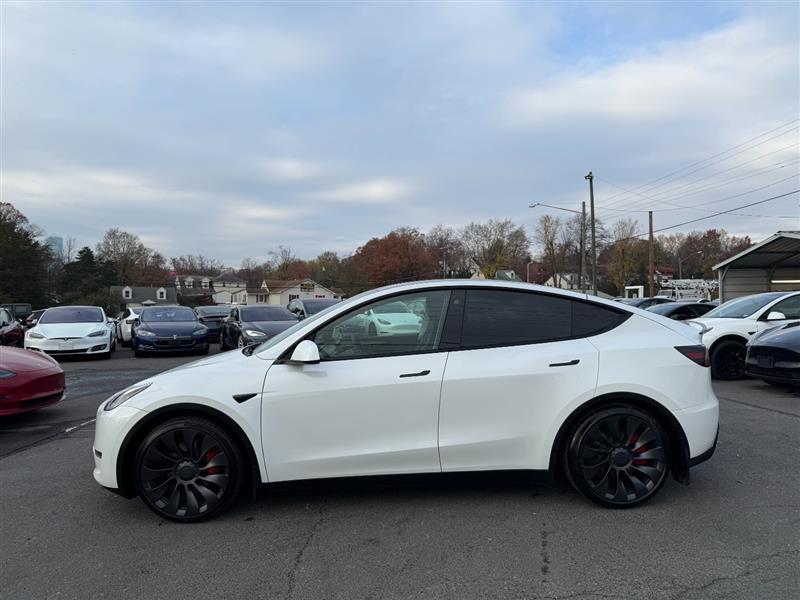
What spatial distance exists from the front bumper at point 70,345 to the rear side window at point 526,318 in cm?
1281

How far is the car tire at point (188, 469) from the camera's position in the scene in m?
3.66

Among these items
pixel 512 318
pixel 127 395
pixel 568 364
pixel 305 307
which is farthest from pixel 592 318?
pixel 305 307

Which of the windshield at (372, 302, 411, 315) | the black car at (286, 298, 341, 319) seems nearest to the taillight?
the windshield at (372, 302, 411, 315)

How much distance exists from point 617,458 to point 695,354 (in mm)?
938

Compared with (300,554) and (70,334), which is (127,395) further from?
(70,334)

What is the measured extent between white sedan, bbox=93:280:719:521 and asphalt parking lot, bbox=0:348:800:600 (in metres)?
0.24

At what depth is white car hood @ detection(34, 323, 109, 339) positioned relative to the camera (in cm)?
1347

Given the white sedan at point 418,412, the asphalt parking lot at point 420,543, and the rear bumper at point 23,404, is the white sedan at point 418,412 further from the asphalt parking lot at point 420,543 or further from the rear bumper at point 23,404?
the rear bumper at point 23,404

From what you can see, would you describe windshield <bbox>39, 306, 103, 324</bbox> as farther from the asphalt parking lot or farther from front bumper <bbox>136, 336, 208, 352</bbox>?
the asphalt parking lot

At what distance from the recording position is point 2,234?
47.3 metres

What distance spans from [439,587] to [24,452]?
4.80m

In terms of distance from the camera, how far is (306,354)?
3.61 meters

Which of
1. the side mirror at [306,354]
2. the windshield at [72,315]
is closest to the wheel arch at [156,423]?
the side mirror at [306,354]

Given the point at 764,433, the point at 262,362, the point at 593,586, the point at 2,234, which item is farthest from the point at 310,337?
the point at 2,234
